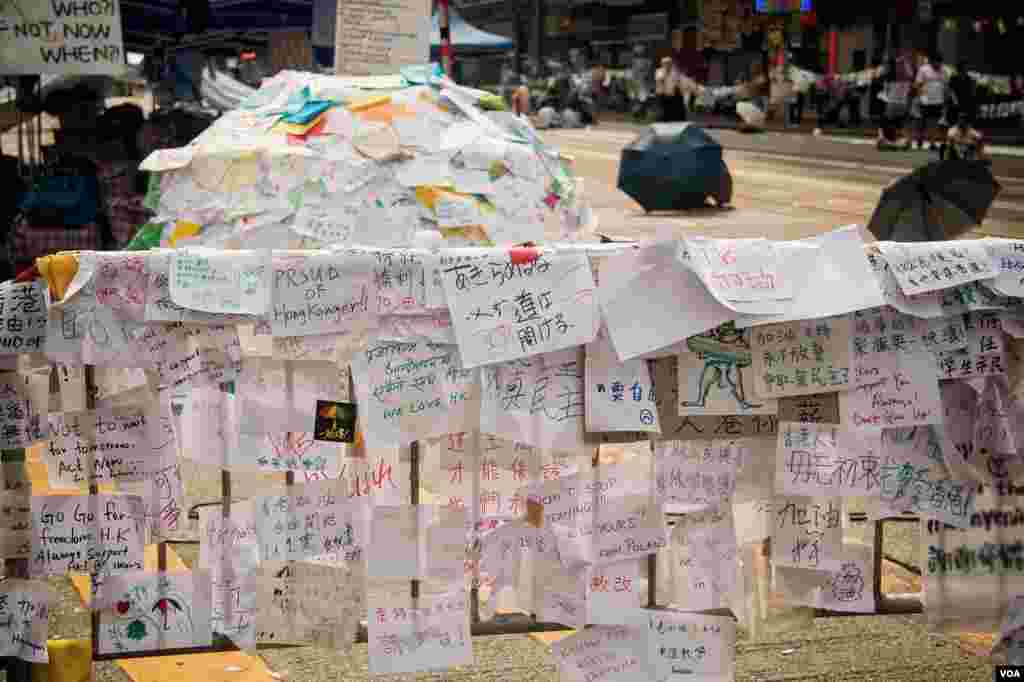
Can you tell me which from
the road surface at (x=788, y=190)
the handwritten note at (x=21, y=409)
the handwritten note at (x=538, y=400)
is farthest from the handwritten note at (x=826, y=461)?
the road surface at (x=788, y=190)

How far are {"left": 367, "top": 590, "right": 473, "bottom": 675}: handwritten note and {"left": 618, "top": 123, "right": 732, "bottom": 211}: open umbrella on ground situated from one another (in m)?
16.2

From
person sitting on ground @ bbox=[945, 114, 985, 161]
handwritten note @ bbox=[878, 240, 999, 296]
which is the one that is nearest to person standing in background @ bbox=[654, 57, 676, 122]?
person sitting on ground @ bbox=[945, 114, 985, 161]

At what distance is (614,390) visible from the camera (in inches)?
140

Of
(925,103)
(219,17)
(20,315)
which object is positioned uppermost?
(219,17)

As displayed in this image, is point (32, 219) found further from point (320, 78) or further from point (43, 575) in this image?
point (43, 575)

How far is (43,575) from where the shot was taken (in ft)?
11.7

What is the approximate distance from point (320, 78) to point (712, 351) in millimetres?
6614

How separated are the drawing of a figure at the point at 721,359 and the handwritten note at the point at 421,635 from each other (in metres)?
0.77

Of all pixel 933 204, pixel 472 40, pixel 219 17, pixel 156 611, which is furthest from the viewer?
pixel 472 40

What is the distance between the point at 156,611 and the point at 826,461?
66.2 inches

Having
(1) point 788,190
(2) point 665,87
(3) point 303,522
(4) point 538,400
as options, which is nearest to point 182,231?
(3) point 303,522

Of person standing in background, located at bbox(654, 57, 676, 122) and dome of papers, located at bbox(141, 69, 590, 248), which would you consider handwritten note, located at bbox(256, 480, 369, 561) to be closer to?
dome of papers, located at bbox(141, 69, 590, 248)

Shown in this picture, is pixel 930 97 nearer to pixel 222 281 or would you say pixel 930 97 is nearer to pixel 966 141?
pixel 966 141

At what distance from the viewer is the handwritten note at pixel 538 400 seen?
3547 millimetres
